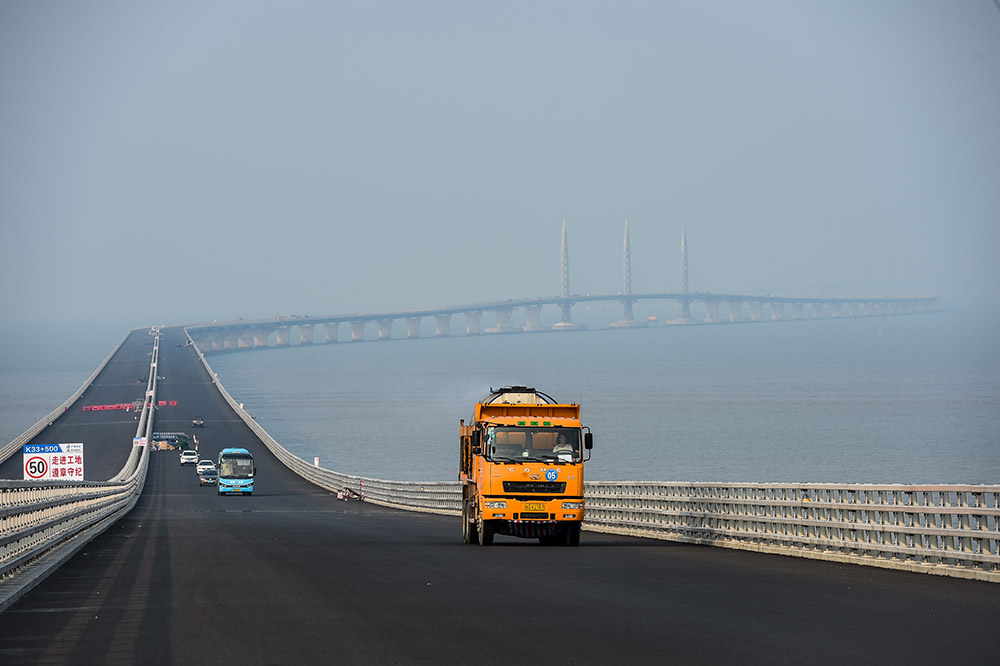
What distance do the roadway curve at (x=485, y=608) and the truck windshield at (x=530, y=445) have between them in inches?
79.7

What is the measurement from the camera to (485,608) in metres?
17.1

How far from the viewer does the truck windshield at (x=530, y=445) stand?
31141 mm

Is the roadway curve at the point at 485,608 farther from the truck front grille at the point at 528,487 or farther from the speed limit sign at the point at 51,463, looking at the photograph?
the speed limit sign at the point at 51,463

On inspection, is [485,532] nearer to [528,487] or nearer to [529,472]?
[528,487]

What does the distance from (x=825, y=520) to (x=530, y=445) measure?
751cm

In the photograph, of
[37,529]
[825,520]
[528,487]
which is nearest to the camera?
[37,529]

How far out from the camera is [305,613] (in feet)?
54.9

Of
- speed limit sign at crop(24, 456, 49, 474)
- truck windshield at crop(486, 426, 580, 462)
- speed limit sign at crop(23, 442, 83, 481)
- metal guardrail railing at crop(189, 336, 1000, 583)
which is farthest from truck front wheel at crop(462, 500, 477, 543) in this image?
speed limit sign at crop(24, 456, 49, 474)

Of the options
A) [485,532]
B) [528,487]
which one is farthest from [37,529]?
[528,487]

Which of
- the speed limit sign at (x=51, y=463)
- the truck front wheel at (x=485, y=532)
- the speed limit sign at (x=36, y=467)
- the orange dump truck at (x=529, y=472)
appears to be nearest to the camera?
the orange dump truck at (x=529, y=472)

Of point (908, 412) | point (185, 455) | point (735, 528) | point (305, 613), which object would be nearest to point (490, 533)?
point (735, 528)

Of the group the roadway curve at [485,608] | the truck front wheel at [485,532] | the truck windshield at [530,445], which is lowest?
the truck front wheel at [485,532]

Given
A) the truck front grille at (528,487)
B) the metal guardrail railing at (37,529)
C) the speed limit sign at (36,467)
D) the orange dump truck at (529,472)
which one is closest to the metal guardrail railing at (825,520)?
the orange dump truck at (529,472)

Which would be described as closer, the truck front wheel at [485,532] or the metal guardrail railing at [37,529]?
the metal guardrail railing at [37,529]
